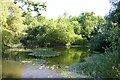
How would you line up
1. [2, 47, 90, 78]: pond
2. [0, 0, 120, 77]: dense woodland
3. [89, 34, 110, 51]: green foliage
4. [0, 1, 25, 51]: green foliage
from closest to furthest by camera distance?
[0, 0, 120, 77]: dense woodland
[2, 47, 90, 78]: pond
[0, 1, 25, 51]: green foliage
[89, 34, 110, 51]: green foliage

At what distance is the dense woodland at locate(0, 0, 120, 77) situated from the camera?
33.3 feet

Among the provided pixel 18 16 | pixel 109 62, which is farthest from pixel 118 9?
pixel 18 16

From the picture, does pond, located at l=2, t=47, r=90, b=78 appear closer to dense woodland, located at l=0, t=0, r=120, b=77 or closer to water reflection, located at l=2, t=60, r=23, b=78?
water reflection, located at l=2, t=60, r=23, b=78

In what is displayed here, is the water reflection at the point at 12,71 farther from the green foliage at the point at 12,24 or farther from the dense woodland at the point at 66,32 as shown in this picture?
the green foliage at the point at 12,24

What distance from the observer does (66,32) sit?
155ft

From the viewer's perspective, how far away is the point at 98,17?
2522 inches

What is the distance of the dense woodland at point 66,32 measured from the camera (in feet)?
33.3

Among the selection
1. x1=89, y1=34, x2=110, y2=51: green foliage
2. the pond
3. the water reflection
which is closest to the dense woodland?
x1=89, y1=34, x2=110, y2=51: green foliage

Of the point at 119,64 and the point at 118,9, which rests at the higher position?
the point at 118,9

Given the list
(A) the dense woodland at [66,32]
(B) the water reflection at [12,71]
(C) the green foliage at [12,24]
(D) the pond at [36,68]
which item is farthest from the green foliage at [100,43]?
(B) the water reflection at [12,71]

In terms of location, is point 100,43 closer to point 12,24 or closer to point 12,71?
point 12,24

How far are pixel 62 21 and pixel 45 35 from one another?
5178mm

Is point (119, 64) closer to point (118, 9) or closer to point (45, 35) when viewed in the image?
point (118, 9)

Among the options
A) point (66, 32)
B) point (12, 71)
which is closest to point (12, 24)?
point (12, 71)
